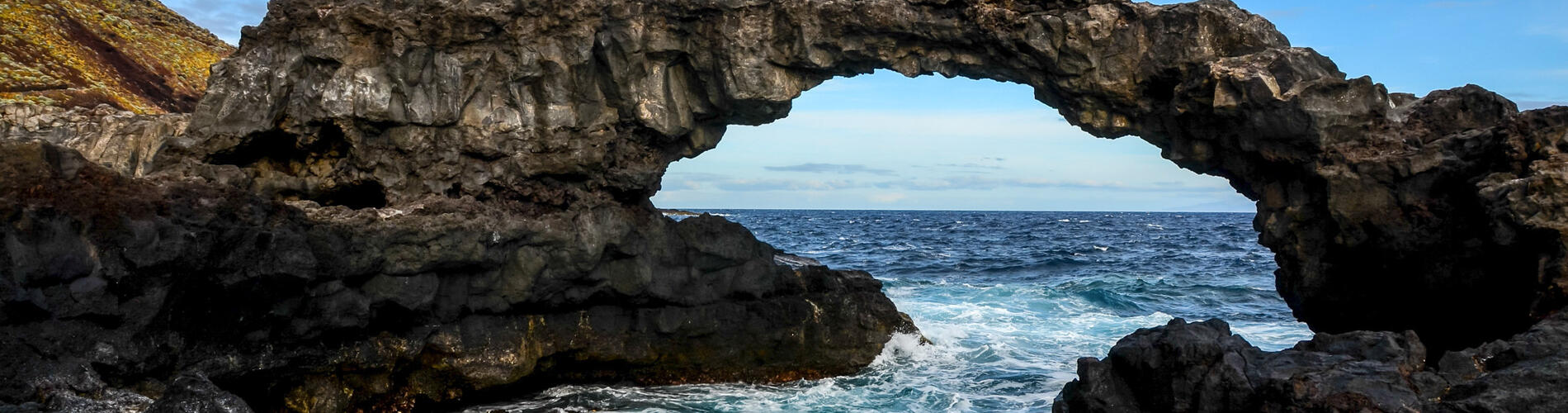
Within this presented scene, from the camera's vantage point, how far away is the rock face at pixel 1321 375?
8.80 metres

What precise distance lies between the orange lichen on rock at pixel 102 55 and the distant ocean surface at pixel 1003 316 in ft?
52.6

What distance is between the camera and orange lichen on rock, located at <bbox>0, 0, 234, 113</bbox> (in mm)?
22859

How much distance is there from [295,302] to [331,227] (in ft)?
3.53

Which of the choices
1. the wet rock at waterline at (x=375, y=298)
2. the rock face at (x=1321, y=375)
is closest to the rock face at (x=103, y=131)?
the wet rock at waterline at (x=375, y=298)

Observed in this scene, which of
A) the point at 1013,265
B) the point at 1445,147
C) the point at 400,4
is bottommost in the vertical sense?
the point at 1013,265

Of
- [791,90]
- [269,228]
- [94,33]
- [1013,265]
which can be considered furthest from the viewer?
[1013,265]

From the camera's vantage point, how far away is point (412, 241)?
13734mm

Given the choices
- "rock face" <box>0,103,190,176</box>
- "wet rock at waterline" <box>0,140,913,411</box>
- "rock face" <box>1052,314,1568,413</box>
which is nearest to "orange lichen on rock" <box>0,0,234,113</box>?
"rock face" <box>0,103,190,176</box>

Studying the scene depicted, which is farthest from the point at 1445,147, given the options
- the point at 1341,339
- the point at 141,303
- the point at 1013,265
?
the point at 1013,265

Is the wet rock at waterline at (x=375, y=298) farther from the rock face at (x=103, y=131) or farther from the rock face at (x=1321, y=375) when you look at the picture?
the rock face at (x=1321, y=375)

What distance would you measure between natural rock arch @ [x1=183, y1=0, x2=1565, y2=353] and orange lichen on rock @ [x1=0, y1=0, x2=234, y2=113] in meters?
10.5

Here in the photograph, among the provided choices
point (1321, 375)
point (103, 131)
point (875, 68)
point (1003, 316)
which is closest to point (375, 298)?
point (103, 131)

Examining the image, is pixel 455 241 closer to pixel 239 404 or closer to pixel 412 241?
pixel 412 241

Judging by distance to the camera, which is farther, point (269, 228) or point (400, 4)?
point (400, 4)
